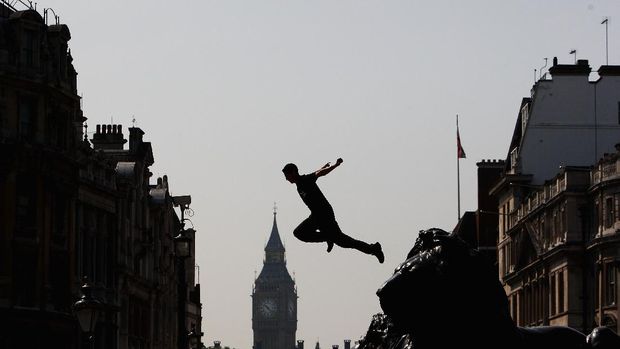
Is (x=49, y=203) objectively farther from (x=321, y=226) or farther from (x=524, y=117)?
(x=321, y=226)

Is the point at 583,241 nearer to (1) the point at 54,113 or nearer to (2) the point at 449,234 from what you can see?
(1) the point at 54,113

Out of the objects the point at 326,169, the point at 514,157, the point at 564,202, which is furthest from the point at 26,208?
the point at 326,169

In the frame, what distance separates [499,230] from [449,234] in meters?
107

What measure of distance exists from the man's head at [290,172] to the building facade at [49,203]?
181 feet

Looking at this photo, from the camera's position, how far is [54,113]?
243 feet

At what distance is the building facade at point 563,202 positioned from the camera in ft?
286

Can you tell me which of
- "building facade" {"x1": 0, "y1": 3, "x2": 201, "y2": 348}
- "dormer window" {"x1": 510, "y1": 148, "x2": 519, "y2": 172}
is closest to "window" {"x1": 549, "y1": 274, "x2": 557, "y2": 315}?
"dormer window" {"x1": 510, "y1": 148, "x2": 519, "y2": 172}

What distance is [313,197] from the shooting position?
9984 millimetres

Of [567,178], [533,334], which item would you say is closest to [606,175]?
[567,178]

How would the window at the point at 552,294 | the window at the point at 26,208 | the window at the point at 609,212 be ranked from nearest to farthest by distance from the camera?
1. the window at the point at 26,208
2. the window at the point at 609,212
3. the window at the point at 552,294

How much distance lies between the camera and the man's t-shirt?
994cm

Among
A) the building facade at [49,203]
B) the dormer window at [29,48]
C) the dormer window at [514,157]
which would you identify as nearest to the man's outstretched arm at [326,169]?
the building facade at [49,203]

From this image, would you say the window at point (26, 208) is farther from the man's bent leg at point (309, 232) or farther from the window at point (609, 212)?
the man's bent leg at point (309, 232)

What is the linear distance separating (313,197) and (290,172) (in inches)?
10.9
